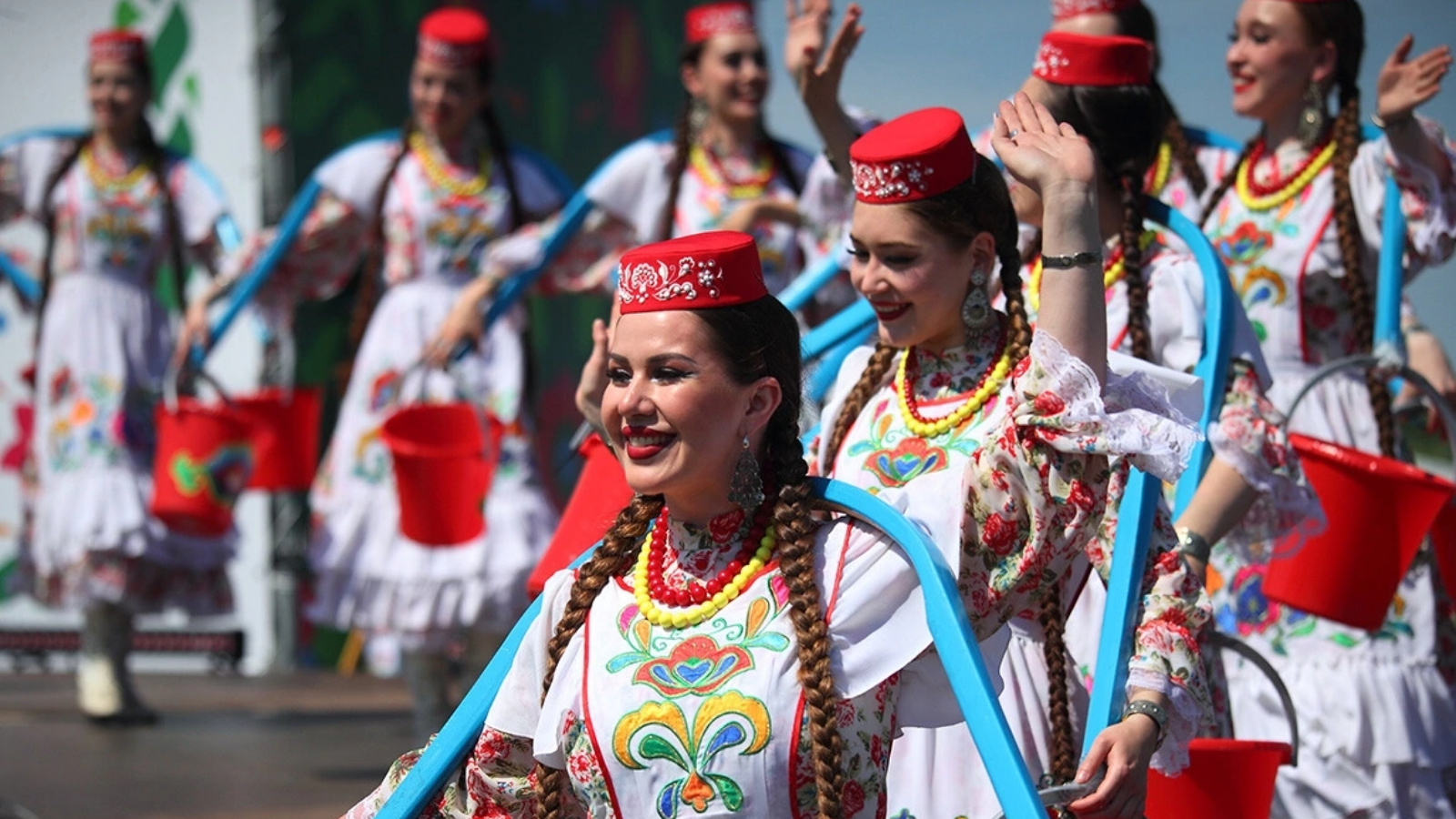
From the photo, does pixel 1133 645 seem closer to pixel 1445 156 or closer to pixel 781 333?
pixel 781 333

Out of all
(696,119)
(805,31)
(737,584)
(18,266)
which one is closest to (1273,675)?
(737,584)

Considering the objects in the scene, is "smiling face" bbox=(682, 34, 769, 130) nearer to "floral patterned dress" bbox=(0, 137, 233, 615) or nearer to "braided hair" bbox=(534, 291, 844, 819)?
"floral patterned dress" bbox=(0, 137, 233, 615)

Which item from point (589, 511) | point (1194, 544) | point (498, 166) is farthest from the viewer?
point (498, 166)

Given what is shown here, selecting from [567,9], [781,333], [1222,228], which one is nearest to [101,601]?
[567,9]

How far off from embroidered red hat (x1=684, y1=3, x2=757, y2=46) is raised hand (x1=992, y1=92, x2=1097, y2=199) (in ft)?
11.8

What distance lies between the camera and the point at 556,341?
359 inches

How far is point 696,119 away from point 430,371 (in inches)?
45.5

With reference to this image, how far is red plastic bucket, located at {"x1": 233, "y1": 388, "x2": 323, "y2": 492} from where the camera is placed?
6.75 m

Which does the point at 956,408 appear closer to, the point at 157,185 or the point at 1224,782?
the point at 1224,782

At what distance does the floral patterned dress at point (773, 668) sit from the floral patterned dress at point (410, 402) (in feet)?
12.6

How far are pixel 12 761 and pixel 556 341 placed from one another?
329cm

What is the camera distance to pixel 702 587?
8.16ft

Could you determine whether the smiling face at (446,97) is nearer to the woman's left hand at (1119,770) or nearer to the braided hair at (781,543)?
the braided hair at (781,543)

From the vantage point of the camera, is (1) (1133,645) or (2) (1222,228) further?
(2) (1222,228)
